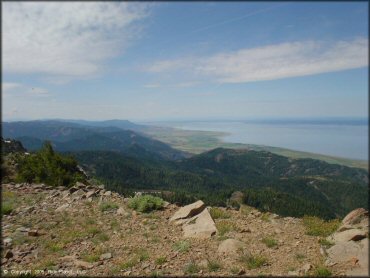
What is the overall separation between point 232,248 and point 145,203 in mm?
7235

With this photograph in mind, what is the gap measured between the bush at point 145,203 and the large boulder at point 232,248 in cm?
664

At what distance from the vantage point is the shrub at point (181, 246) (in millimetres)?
12227

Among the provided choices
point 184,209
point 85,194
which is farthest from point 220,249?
point 85,194

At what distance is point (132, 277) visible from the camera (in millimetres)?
10227

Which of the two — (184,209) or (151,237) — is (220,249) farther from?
(184,209)

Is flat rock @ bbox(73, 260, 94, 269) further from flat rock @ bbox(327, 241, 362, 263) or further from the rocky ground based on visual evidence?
flat rock @ bbox(327, 241, 362, 263)

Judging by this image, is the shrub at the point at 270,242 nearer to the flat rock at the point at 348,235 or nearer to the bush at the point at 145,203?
the flat rock at the point at 348,235

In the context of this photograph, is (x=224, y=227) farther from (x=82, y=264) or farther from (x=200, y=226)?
(x=82, y=264)

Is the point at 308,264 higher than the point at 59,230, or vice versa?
the point at 308,264

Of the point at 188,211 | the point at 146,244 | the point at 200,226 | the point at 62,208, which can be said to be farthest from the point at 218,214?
the point at 62,208

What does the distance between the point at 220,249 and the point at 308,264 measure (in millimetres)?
→ 3380

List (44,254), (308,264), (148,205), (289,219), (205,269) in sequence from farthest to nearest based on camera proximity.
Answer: (148,205) → (289,219) → (44,254) → (205,269) → (308,264)

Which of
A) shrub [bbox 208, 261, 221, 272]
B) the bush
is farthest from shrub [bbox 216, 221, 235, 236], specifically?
the bush

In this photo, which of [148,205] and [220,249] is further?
[148,205]
